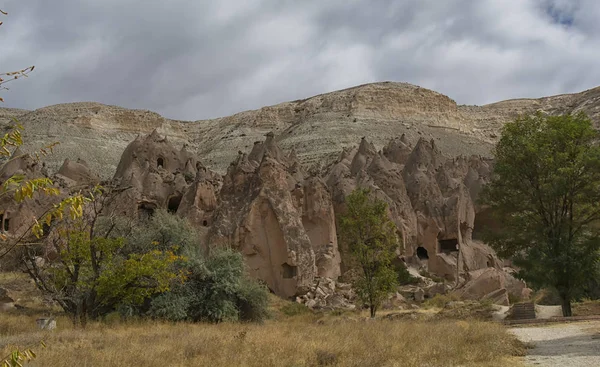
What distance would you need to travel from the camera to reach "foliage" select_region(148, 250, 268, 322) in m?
18.9

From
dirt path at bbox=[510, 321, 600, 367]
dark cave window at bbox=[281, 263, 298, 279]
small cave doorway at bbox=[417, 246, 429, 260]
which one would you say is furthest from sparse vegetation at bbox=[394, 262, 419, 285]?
dirt path at bbox=[510, 321, 600, 367]

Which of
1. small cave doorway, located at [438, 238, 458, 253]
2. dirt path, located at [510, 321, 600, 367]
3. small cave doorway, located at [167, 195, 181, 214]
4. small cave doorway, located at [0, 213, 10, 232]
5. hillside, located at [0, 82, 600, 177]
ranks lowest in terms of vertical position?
dirt path, located at [510, 321, 600, 367]

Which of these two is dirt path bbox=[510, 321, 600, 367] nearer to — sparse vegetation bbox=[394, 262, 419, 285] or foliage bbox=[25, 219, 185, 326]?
foliage bbox=[25, 219, 185, 326]

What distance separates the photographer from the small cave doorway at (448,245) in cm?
3856

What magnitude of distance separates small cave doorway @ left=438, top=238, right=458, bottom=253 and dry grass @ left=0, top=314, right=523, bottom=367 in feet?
84.8

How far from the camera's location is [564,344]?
11617 mm

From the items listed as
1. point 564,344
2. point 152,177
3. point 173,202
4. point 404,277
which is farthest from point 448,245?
point 564,344

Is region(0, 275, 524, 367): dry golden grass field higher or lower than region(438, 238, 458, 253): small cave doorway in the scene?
lower

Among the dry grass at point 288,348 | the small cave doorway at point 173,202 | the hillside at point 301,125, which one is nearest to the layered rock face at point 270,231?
the small cave doorway at point 173,202

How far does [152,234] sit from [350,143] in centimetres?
5327

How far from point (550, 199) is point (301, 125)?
67.6 metres

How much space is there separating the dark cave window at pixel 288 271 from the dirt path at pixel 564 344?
12.4 meters

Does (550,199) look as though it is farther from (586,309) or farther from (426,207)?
(426,207)

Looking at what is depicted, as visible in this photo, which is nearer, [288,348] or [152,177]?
[288,348]
